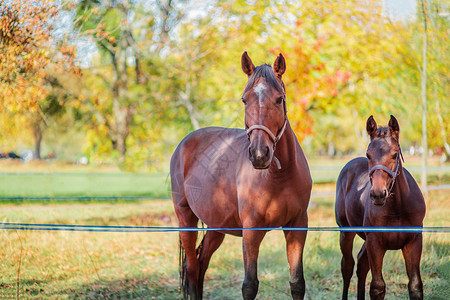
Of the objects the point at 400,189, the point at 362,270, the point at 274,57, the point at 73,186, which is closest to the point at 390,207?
the point at 400,189

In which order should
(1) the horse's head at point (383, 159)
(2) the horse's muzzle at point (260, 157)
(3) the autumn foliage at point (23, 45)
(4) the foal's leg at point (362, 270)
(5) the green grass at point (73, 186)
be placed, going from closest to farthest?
(2) the horse's muzzle at point (260, 157)
(1) the horse's head at point (383, 159)
(4) the foal's leg at point (362, 270)
(3) the autumn foliage at point (23, 45)
(5) the green grass at point (73, 186)

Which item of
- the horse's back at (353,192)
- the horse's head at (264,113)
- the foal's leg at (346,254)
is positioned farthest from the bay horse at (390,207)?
the horse's head at (264,113)

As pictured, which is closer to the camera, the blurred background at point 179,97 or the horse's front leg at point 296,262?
the horse's front leg at point 296,262

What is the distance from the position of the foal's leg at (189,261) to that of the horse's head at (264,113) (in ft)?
6.73

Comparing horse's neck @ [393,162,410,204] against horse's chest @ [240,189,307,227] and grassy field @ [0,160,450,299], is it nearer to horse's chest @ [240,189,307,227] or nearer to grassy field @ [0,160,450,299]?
horse's chest @ [240,189,307,227]

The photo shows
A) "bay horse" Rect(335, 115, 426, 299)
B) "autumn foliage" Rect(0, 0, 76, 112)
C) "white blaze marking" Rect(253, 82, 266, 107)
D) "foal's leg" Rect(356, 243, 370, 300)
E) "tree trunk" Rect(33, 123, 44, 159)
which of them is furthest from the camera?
"tree trunk" Rect(33, 123, 44, 159)

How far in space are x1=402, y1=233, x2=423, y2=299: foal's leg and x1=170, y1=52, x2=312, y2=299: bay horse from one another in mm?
932

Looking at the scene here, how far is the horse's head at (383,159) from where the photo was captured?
355cm

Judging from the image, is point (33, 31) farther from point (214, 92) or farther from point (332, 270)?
point (214, 92)

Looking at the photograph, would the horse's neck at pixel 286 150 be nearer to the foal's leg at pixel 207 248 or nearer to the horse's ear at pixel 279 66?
the horse's ear at pixel 279 66

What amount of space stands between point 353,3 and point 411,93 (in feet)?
9.81

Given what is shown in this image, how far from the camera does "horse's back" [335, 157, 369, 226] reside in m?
4.61

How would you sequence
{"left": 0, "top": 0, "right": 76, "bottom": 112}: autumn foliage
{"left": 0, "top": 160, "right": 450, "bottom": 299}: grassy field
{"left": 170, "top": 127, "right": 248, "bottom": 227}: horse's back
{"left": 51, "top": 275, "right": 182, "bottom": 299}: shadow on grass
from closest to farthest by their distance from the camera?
{"left": 170, "top": 127, "right": 248, "bottom": 227}: horse's back < {"left": 0, "top": 0, "right": 76, "bottom": 112}: autumn foliage < {"left": 51, "top": 275, "right": 182, "bottom": 299}: shadow on grass < {"left": 0, "top": 160, "right": 450, "bottom": 299}: grassy field

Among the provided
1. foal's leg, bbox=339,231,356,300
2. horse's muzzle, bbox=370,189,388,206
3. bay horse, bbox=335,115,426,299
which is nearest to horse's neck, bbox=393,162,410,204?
bay horse, bbox=335,115,426,299
